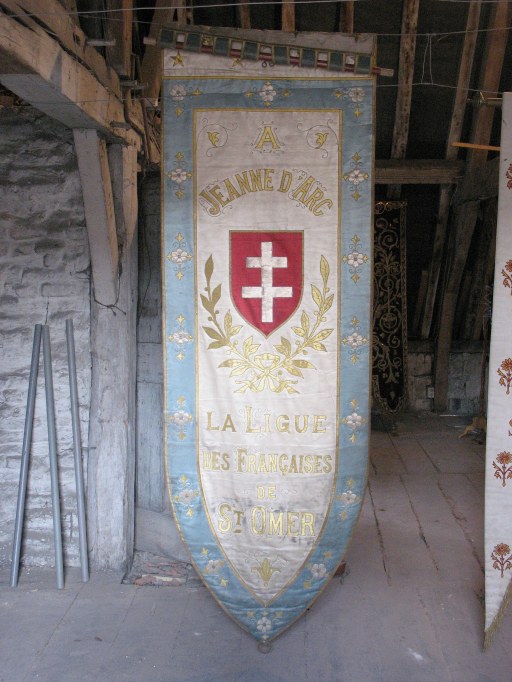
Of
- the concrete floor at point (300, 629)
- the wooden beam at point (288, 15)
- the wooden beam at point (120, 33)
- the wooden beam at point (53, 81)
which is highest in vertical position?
the wooden beam at point (288, 15)

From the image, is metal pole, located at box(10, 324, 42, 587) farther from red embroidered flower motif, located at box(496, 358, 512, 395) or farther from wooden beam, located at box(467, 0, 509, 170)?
wooden beam, located at box(467, 0, 509, 170)

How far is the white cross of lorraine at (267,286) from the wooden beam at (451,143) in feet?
3.15

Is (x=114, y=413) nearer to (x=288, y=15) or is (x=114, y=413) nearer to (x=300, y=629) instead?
(x=300, y=629)

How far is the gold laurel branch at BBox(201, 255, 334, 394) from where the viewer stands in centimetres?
263

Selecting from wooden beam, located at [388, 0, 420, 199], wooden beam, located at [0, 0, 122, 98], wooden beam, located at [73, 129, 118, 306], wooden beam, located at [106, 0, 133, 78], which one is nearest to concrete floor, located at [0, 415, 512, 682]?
wooden beam, located at [73, 129, 118, 306]

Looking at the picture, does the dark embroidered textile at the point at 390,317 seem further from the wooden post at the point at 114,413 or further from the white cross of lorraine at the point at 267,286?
the white cross of lorraine at the point at 267,286

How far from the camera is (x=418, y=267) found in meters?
6.59

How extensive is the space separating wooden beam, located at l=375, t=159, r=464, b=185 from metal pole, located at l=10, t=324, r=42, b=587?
3221mm

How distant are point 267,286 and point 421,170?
129 inches

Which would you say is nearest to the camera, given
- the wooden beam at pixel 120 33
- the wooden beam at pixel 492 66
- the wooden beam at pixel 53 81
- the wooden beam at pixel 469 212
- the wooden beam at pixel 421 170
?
the wooden beam at pixel 53 81

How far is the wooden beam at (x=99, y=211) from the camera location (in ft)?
9.80

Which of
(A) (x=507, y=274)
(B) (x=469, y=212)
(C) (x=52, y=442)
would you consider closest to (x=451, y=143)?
(A) (x=507, y=274)

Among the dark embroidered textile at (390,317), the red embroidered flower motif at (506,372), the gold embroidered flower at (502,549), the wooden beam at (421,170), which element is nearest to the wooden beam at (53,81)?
the red embroidered flower motif at (506,372)

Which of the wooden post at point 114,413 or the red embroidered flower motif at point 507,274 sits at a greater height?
the red embroidered flower motif at point 507,274
